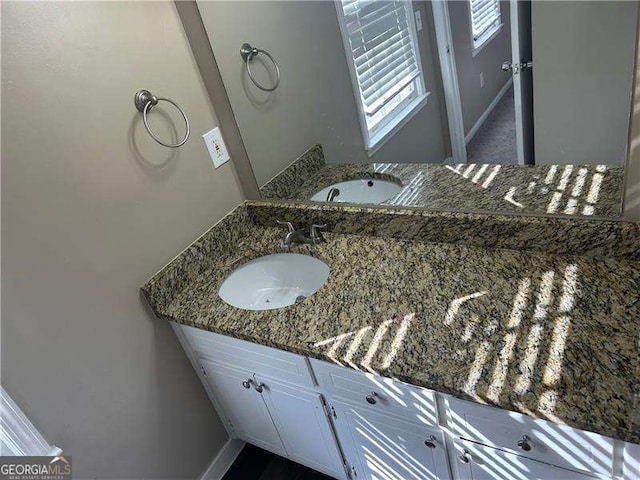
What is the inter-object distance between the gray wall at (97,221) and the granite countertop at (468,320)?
0.17 meters

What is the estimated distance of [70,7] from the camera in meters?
1.22

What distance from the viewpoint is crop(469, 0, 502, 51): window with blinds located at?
117 centimetres

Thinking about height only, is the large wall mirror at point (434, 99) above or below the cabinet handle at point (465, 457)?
above

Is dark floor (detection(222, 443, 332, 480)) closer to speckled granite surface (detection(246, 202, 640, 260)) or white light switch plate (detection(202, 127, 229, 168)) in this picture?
speckled granite surface (detection(246, 202, 640, 260))

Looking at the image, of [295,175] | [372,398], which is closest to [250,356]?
[372,398]

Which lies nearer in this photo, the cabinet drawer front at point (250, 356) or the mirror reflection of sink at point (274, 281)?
the cabinet drawer front at point (250, 356)

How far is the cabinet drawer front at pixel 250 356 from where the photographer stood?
1.34 meters

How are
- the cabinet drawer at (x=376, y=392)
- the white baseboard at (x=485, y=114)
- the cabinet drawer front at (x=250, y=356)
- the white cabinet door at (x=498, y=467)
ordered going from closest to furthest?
the white cabinet door at (x=498, y=467)
the cabinet drawer at (x=376, y=392)
the white baseboard at (x=485, y=114)
the cabinet drawer front at (x=250, y=356)

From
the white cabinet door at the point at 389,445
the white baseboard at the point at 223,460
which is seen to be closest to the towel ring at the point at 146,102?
the white cabinet door at the point at 389,445

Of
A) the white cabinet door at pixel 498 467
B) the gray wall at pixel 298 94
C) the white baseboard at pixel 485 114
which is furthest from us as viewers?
the gray wall at pixel 298 94

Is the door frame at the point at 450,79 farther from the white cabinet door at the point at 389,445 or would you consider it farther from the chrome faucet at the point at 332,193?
the white cabinet door at the point at 389,445

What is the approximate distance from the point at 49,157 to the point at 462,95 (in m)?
1.14

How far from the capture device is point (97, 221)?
1.34m

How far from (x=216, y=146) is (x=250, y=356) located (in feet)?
2.50
